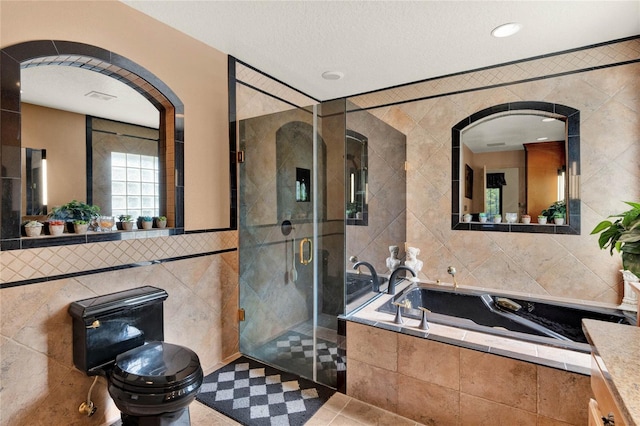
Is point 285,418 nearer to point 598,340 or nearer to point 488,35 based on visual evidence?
point 598,340

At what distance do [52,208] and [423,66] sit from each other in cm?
290

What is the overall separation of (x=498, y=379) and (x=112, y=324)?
2.09 metres

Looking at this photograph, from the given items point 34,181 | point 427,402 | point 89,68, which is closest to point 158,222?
point 34,181

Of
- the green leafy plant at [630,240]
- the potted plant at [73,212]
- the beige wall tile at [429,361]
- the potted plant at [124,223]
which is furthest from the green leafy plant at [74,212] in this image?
the green leafy plant at [630,240]

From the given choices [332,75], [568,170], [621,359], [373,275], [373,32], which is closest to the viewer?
[621,359]

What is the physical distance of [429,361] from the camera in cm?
176

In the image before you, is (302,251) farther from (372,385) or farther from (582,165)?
(582,165)

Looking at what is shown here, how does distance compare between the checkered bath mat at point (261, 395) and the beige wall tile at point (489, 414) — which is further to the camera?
the checkered bath mat at point (261, 395)

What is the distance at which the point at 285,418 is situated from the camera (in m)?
1.80

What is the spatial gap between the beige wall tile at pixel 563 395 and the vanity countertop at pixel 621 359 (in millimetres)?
453

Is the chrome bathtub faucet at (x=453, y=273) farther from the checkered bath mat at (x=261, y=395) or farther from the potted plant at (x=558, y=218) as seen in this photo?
the checkered bath mat at (x=261, y=395)

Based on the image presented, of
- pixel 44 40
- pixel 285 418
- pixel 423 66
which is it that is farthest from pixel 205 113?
pixel 285 418

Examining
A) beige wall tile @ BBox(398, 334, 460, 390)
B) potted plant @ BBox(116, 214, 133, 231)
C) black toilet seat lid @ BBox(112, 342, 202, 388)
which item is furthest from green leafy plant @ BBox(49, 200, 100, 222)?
beige wall tile @ BBox(398, 334, 460, 390)

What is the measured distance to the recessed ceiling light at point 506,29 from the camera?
205 centimetres
